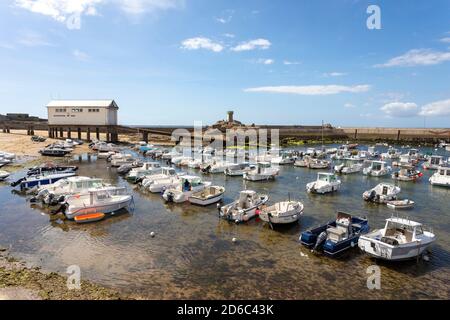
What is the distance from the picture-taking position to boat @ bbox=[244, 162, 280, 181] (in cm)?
4019

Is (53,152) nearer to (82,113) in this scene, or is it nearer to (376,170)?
(82,113)

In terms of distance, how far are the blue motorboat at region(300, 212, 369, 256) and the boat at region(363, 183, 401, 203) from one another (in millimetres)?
10350

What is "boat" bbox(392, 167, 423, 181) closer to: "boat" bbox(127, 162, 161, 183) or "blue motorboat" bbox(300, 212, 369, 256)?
"blue motorboat" bbox(300, 212, 369, 256)

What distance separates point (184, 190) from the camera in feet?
94.6

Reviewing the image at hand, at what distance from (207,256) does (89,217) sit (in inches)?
434

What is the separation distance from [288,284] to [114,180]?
1171 inches

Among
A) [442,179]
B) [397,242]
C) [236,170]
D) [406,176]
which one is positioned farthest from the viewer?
[236,170]

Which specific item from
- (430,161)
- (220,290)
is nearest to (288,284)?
(220,290)

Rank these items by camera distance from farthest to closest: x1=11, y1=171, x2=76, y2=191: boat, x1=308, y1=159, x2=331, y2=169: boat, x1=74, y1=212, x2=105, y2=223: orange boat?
x1=308, y1=159, x2=331, y2=169: boat < x1=11, y1=171, x2=76, y2=191: boat < x1=74, y1=212, x2=105, y2=223: orange boat

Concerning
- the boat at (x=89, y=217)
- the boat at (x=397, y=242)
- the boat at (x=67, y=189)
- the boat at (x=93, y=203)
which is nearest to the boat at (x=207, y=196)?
Answer: the boat at (x=93, y=203)

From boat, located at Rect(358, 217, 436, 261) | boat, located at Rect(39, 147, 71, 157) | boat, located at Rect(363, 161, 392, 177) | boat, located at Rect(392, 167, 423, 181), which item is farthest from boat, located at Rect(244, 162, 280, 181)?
boat, located at Rect(39, 147, 71, 157)

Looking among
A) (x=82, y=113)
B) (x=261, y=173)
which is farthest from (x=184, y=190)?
(x=82, y=113)

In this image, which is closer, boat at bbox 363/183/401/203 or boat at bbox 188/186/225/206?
boat at bbox 188/186/225/206
